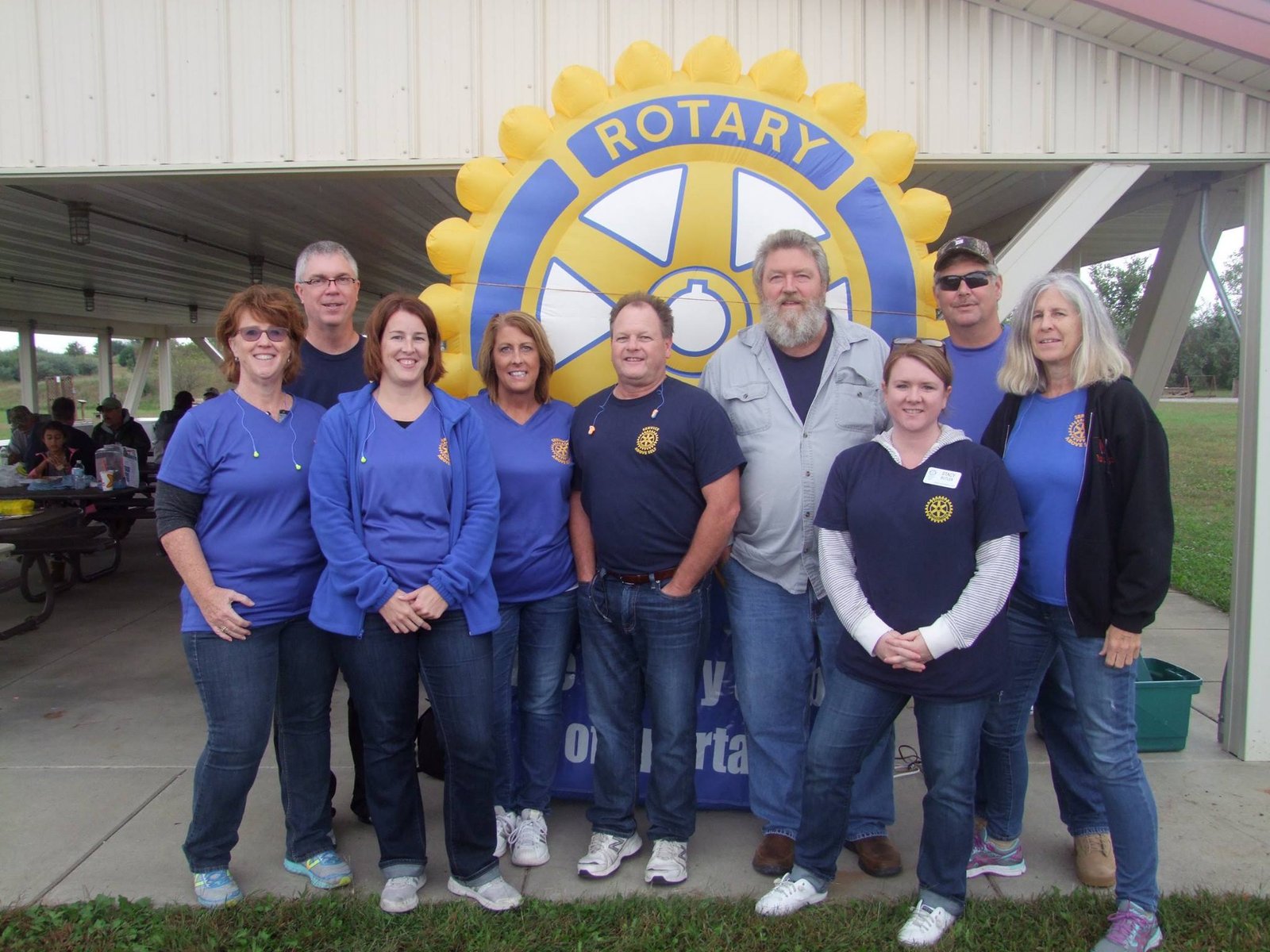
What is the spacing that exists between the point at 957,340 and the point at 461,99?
2109mm

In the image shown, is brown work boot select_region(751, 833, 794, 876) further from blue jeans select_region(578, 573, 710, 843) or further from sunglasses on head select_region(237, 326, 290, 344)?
sunglasses on head select_region(237, 326, 290, 344)

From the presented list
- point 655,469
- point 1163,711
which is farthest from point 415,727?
point 1163,711

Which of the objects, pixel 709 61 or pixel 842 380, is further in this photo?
pixel 709 61

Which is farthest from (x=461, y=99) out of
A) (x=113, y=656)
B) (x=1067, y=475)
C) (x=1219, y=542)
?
(x=1219, y=542)

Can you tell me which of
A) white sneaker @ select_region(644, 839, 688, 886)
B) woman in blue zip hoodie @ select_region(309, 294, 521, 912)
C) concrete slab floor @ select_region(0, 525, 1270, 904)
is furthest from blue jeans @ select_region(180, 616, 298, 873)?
white sneaker @ select_region(644, 839, 688, 886)

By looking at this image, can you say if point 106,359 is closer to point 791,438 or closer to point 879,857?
point 791,438

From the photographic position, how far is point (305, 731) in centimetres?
272

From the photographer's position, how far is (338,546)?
2.37 meters

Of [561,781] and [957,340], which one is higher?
[957,340]

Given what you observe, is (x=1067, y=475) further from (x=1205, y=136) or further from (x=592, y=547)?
(x=1205, y=136)

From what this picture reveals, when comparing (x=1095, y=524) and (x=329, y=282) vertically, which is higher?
(x=329, y=282)

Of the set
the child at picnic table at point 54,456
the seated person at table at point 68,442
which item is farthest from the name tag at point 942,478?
the seated person at table at point 68,442

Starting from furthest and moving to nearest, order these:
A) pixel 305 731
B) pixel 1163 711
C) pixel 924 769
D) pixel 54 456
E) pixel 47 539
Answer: pixel 54 456 < pixel 47 539 < pixel 1163 711 < pixel 305 731 < pixel 924 769

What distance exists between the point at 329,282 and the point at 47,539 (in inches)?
152
